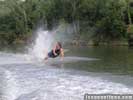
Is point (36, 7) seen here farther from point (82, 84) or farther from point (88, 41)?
point (82, 84)

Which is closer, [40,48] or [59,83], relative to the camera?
[59,83]

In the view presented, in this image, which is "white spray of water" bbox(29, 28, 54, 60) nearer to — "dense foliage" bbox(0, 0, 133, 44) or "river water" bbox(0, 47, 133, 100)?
"dense foliage" bbox(0, 0, 133, 44)

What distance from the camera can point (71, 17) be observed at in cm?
8681

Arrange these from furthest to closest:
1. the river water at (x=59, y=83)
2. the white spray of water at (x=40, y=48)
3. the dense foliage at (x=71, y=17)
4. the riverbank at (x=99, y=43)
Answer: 1. the dense foliage at (x=71, y=17)
2. the riverbank at (x=99, y=43)
3. the white spray of water at (x=40, y=48)
4. the river water at (x=59, y=83)

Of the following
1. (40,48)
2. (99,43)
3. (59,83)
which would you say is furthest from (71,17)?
(59,83)

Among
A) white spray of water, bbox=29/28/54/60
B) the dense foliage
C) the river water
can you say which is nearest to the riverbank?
the dense foliage

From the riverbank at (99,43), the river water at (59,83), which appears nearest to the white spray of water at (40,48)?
the river water at (59,83)

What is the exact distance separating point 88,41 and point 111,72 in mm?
51257

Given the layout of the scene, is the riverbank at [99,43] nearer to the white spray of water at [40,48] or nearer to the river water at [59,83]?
the white spray of water at [40,48]

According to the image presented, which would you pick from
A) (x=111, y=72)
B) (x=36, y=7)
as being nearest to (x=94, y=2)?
(x=36, y=7)

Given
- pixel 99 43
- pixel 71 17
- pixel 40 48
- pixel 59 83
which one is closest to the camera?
pixel 59 83

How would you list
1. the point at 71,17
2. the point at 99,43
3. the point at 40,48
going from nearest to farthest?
the point at 40,48 → the point at 99,43 → the point at 71,17

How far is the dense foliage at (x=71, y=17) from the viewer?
77938 mm

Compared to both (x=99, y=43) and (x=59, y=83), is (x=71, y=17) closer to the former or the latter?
(x=99, y=43)
